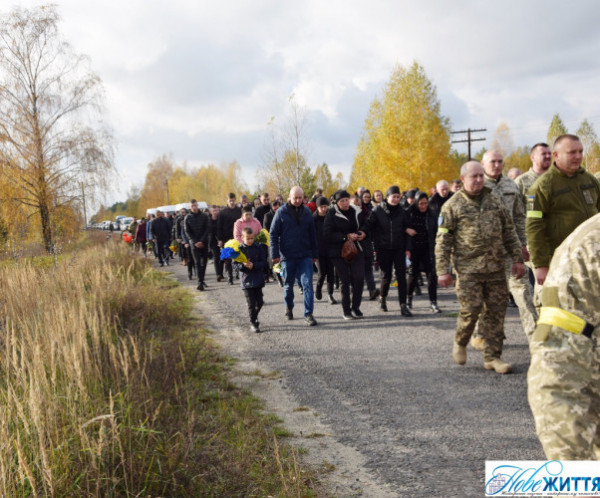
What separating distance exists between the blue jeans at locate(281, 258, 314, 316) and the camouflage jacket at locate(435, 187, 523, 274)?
123 inches

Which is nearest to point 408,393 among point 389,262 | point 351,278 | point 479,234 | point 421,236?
point 479,234

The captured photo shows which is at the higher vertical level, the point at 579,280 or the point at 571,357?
the point at 579,280

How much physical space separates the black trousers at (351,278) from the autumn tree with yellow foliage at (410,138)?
79.0 ft

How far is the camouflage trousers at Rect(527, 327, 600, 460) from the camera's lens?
64.4 inches

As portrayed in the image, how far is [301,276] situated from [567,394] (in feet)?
23.4

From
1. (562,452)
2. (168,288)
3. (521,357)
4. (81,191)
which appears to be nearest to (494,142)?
(81,191)

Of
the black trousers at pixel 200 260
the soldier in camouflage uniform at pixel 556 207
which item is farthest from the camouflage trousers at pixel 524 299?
the black trousers at pixel 200 260

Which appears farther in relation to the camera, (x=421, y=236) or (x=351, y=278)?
(x=421, y=236)

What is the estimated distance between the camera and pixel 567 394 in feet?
5.45

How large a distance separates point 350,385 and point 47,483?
10.6 feet

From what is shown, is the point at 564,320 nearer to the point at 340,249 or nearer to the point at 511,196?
the point at 511,196

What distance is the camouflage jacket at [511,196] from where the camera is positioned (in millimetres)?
6207

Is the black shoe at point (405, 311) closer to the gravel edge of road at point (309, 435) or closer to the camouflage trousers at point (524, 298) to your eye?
the gravel edge of road at point (309, 435)

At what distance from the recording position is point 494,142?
240 ft
